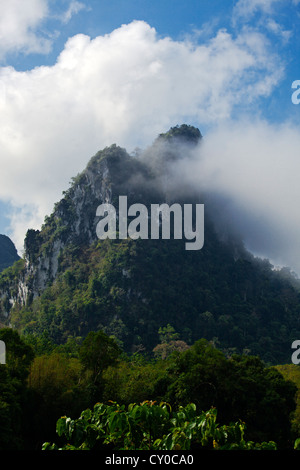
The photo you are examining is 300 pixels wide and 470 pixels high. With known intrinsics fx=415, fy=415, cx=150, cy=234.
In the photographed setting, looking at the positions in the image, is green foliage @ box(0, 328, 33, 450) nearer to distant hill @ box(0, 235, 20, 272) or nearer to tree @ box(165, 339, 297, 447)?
tree @ box(165, 339, 297, 447)

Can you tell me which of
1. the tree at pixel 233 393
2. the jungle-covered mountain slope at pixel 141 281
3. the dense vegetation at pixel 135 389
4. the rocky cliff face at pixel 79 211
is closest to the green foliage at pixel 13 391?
the dense vegetation at pixel 135 389

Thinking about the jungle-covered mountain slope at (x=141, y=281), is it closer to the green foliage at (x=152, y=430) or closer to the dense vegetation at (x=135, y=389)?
the dense vegetation at (x=135, y=389)

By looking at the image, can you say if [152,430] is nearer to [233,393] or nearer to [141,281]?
[233,393]

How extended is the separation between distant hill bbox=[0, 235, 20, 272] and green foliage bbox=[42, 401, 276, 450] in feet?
390

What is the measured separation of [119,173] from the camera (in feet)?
272

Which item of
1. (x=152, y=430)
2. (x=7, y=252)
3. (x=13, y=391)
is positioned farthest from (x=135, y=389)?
(x=7, y=252)

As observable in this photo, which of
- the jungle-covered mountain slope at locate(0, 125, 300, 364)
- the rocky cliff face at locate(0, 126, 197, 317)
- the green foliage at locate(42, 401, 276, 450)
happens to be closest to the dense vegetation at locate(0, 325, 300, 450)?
the green foliage at locate(42, 401, 276, 450)

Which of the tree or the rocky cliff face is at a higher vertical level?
the rocky cliff face

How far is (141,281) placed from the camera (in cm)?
6862

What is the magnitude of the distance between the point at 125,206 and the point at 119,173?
9.22 m

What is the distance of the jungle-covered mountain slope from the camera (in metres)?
63.0

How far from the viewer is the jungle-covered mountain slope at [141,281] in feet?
207

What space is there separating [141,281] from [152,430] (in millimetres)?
64471

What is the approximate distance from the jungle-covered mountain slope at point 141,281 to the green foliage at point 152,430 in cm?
5287
